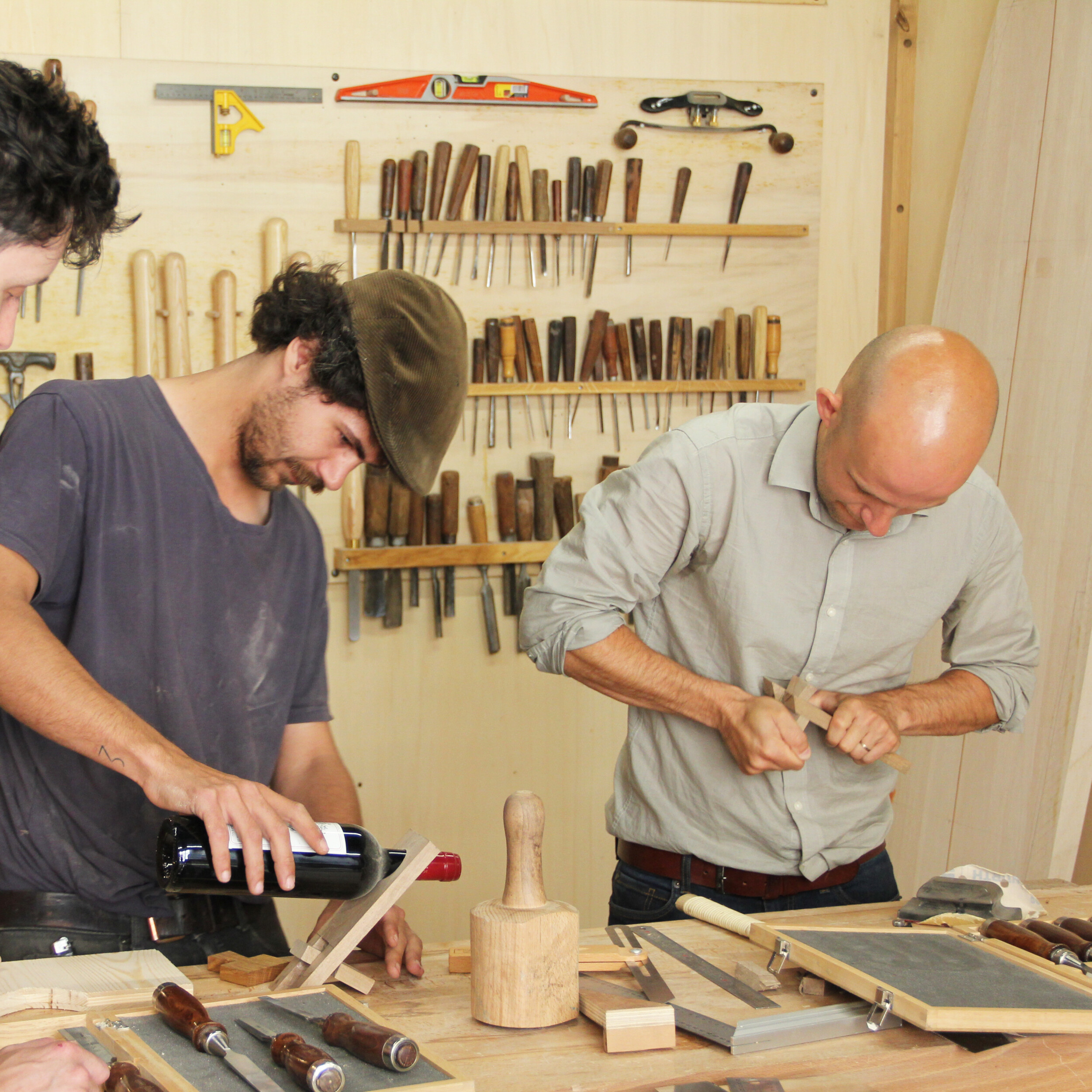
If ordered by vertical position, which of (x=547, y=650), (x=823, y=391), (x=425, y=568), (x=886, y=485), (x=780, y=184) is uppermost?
(x=780, y=184)

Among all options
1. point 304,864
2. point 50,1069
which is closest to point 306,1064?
point 50,1069

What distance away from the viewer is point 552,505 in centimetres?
402

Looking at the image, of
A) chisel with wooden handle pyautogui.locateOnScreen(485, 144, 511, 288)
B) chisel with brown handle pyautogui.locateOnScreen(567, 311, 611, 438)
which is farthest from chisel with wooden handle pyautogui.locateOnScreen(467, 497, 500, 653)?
chisel with wooden handle pyautogui.locateOnScreen(485, 144, 511, 288)

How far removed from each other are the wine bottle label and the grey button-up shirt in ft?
2.63

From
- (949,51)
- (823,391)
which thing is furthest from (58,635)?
(949,51)

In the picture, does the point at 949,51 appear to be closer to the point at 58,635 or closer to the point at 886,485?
the point at 886,485

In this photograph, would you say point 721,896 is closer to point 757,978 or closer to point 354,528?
point 757,978

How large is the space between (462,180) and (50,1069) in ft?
10.5

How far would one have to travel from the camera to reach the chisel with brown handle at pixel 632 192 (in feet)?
13.1

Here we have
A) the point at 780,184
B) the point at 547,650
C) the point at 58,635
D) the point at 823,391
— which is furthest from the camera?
the point at 780,184

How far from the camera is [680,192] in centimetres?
405

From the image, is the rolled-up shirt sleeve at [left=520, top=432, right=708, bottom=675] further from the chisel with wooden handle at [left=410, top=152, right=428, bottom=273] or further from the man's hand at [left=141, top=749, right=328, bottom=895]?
the chisel with wooden handle at [left=410, top=152, right=428, bottom=273]

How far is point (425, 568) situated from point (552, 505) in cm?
48

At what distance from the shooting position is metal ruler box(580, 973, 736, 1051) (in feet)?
4.88
